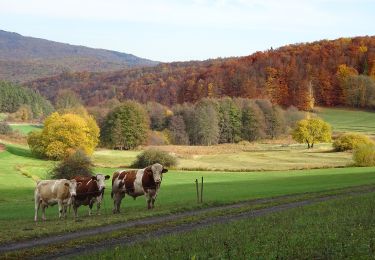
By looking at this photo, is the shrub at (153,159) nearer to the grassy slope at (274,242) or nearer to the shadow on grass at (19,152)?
the shadow on grass at (19,152)

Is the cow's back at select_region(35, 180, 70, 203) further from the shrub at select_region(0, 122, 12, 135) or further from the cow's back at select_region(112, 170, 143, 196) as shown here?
the shrub at select_region(0, 122, 12, 135)

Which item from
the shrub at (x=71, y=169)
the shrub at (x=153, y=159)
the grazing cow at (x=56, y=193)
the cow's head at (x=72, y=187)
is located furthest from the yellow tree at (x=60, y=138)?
the cow's head at (x=72, y=187)

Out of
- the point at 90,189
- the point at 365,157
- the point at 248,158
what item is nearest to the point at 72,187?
the point at 90,189

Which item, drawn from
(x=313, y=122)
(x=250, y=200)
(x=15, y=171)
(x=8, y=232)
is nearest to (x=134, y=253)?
(x=8, y=232)

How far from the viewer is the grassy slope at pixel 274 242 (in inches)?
568

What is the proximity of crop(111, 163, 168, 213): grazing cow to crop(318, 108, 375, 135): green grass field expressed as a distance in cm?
12653

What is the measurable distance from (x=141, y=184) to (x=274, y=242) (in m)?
15.9

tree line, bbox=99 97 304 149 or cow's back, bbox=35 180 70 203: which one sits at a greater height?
cow's back, bbox=35 180 70 203

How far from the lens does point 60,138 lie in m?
99.8

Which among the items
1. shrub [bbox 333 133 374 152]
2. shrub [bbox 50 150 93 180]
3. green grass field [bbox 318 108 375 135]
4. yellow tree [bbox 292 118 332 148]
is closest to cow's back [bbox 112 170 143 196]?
shrub [bbox 50 150 93 180]

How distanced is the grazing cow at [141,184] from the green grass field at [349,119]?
127m

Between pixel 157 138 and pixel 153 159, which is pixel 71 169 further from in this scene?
pixel 157 138

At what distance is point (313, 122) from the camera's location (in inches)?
5226

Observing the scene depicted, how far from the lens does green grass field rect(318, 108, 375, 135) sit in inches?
6117
